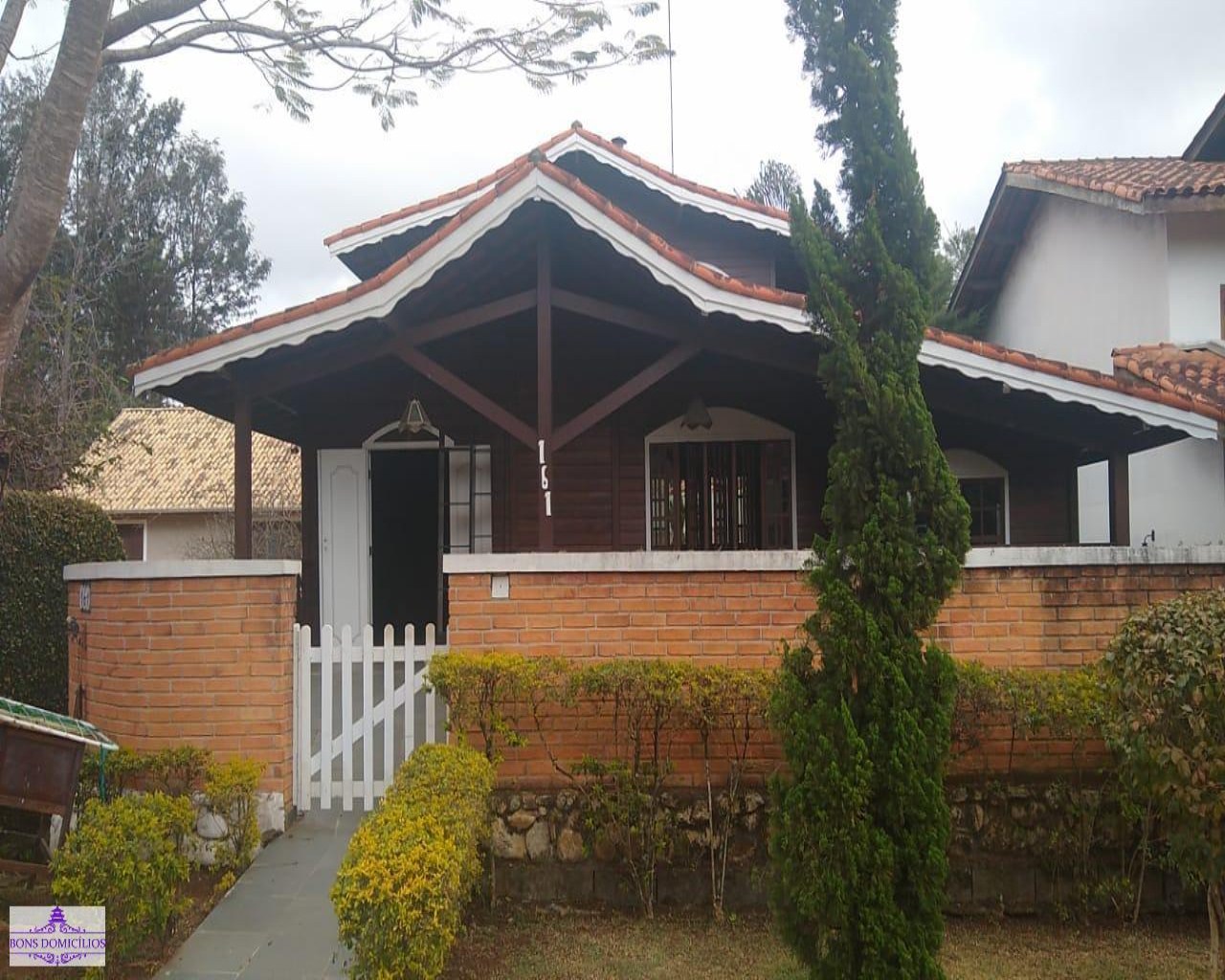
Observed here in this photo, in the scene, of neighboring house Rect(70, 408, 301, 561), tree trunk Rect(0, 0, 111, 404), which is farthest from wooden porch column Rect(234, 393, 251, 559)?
neighboring house Rect(70, 408, 301, 561)

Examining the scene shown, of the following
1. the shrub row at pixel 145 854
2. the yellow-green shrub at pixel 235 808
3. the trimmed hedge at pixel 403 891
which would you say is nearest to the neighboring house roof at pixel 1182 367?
the trimmed hedge at pixel 403 891

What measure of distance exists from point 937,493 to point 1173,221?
9.33 m

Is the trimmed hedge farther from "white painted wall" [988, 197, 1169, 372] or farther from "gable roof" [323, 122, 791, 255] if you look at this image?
"white painted wall" [988, 197, 1169, 372]

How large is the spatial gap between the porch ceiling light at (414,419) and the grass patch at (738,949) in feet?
16.8

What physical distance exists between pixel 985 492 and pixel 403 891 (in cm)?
865

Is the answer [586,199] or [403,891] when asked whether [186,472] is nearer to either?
[586,199]

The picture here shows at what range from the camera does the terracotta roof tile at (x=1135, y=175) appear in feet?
36.0

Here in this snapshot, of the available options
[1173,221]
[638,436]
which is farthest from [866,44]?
[1173,221]

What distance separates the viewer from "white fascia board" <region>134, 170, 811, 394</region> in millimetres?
6711

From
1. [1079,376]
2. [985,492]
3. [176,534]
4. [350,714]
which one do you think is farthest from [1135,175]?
[176,534]

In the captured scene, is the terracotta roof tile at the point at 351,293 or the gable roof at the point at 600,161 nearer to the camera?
the terracotta roof tile at the point at 351,293

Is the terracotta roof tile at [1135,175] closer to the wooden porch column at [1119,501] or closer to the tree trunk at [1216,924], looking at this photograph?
the wooden porch column at [1119,501]

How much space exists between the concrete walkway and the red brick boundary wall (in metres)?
0.50

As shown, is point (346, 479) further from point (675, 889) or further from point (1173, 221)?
point (1173, 221)
